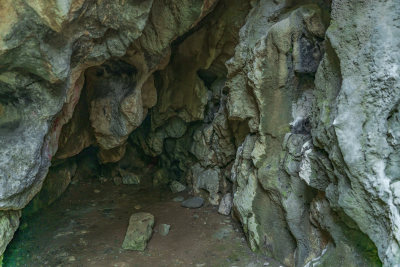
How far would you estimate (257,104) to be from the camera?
5.87 meters

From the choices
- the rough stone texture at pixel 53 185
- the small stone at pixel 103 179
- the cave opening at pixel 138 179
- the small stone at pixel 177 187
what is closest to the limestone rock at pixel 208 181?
the cave opening at pixel 138 179

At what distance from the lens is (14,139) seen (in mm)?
4320

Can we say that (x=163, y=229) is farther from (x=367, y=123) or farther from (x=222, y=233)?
(x=367, y=123)

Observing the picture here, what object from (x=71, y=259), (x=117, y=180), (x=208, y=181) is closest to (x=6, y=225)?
(x=71, y=259)

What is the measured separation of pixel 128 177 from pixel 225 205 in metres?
3.87

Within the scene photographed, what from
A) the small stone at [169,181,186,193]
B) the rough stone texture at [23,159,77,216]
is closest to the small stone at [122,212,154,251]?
the rough stone texture at [23,159,77,216]

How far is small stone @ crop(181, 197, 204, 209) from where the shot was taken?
7785 mm

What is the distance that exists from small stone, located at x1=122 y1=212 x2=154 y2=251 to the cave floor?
0.41 feet

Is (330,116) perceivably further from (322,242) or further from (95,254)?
(95,254)

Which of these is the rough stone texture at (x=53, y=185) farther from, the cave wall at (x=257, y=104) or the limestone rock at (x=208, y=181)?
the limestone rock at (x=208, y=181)

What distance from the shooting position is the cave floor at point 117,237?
5.42 m

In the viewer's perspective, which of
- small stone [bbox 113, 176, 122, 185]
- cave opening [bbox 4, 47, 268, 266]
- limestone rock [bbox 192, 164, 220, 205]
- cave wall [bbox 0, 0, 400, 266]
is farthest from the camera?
small stone [bbox 113, 176, 122, 185]

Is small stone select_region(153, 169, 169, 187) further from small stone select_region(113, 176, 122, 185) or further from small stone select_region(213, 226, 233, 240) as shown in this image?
small stone select_region(213, 226, 233, 240)

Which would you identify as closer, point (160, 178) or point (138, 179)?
point (160, 178)
